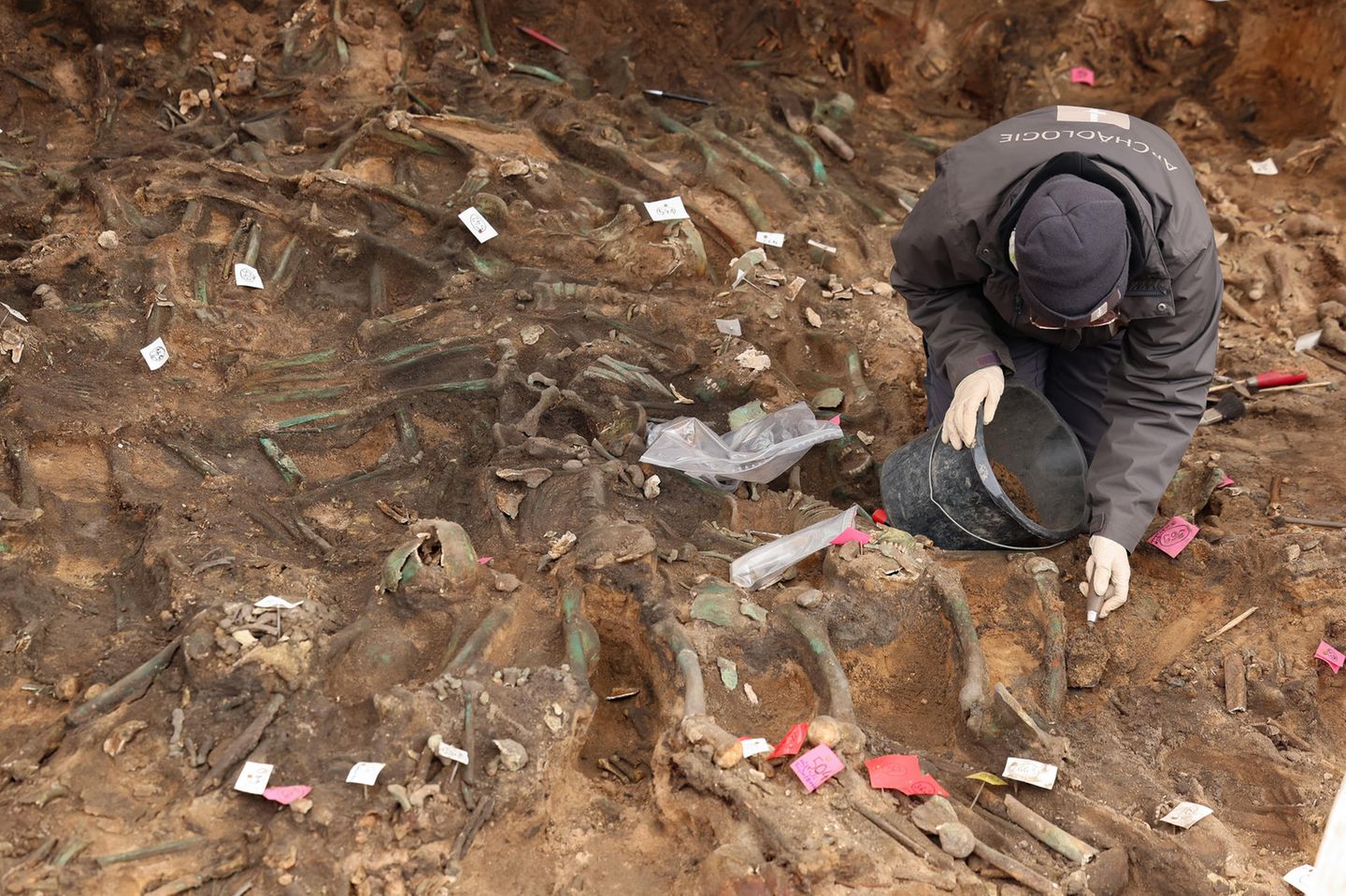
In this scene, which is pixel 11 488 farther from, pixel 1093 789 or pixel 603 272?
pixel 1093 789

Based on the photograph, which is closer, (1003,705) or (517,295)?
(1003,705)

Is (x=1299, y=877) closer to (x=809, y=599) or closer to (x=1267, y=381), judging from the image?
(x=809, y=599)

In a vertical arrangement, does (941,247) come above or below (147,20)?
above

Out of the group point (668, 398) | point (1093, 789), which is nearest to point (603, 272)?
point (668, 398)

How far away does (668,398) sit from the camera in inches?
167

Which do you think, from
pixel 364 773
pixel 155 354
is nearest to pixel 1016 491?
pixel 364 773

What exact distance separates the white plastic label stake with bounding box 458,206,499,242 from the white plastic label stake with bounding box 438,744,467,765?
2710mm

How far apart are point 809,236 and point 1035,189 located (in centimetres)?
228

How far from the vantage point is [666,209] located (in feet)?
16.1

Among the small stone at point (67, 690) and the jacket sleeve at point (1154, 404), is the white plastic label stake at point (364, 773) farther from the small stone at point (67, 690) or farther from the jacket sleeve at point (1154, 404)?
the jacket sleeve at point (1154, 404)

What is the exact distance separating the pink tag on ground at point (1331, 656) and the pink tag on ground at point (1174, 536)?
55 centimetres

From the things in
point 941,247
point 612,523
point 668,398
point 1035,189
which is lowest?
point 668,398

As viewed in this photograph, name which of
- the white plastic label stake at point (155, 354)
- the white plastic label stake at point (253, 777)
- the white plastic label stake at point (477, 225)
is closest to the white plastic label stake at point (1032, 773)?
the white plastic label stake at point (253, 777)

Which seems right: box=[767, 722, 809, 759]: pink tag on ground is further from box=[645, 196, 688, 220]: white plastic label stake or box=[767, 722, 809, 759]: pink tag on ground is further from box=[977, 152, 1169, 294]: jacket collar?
box=[645, 196, 688, 220]: white plastic label stake
